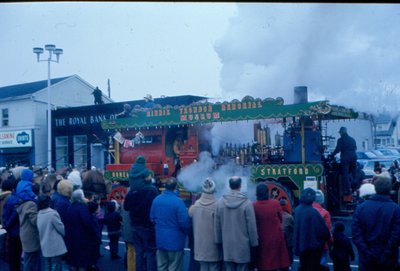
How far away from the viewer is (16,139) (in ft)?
85.9

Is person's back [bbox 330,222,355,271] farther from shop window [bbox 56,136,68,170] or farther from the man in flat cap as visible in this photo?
shop window [bbox 56,136,68,170]

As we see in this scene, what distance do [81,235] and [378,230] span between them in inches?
137

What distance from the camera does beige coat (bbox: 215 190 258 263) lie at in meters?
5.17

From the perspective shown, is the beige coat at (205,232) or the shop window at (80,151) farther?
the shop window at (80,151)

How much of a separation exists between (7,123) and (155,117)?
708 inches

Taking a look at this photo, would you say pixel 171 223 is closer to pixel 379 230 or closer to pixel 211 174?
pixel 379 230

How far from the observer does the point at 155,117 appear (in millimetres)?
11867

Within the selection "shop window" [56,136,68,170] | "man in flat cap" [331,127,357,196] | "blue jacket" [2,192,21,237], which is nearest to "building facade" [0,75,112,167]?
"shop window" [56,136,68,170]

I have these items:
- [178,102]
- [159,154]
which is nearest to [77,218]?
[159,154]

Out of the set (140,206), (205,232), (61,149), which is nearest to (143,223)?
(140,206)

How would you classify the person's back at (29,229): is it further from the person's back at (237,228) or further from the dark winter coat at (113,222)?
the person's back at (237,228)

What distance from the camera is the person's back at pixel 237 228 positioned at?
5.18m

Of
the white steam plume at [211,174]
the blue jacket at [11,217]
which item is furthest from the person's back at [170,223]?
the white steam plume at [211,174]

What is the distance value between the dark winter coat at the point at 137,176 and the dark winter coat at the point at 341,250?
254 cm
